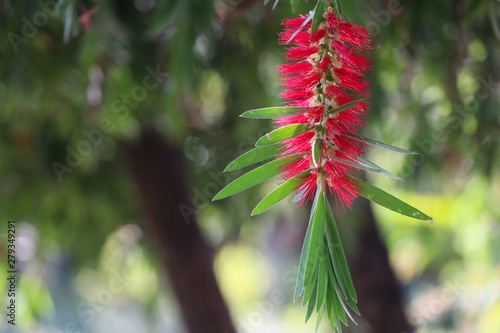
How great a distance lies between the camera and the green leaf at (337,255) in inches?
19.0

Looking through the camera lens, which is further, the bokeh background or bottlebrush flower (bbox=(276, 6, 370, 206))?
the bokeh background

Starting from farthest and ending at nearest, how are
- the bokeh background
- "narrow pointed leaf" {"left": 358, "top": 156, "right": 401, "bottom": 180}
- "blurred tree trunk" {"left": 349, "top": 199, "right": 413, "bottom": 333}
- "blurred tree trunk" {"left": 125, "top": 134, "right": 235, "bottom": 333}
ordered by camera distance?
"blurred tree trunk" {"left": 125, "top": 134, "right": 235, "bottom": 333} < "blurred tree trunk" {"left": 349, "top": 199, "right": 413, "bottom": 333} < the bokeh background < "narrow pointed leaf" {"left": 358, "top": 156, "right": 401, "bottom": 180}

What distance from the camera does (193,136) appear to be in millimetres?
2531

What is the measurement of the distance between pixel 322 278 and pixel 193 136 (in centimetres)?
209

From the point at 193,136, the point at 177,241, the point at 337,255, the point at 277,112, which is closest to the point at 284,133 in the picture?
the point at 277,112

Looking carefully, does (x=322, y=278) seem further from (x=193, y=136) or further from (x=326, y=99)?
(x=193, y=136)

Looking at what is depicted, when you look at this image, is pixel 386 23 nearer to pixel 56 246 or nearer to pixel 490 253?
pixel 490 253

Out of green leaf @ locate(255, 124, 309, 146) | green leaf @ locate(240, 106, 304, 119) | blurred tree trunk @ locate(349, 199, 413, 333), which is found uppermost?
green leaf @ locate(240, 106, 304, 119)

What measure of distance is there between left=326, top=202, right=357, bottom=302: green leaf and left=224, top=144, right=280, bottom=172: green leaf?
0.07 m

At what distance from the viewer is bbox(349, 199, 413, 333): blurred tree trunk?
97.3 inches

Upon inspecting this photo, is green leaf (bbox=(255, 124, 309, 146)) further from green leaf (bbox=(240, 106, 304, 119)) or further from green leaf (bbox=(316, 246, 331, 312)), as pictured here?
green leaf (bbox=(316, 246, 331, 312))

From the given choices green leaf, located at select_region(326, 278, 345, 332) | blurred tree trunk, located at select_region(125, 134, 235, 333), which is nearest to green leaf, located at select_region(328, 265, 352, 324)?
green leaf, located at select_region(326, 278, 345, 332)

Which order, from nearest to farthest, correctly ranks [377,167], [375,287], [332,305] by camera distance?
[377,167]
[332,305]
[375,287]

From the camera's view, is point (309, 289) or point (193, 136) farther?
point (193, 136)
